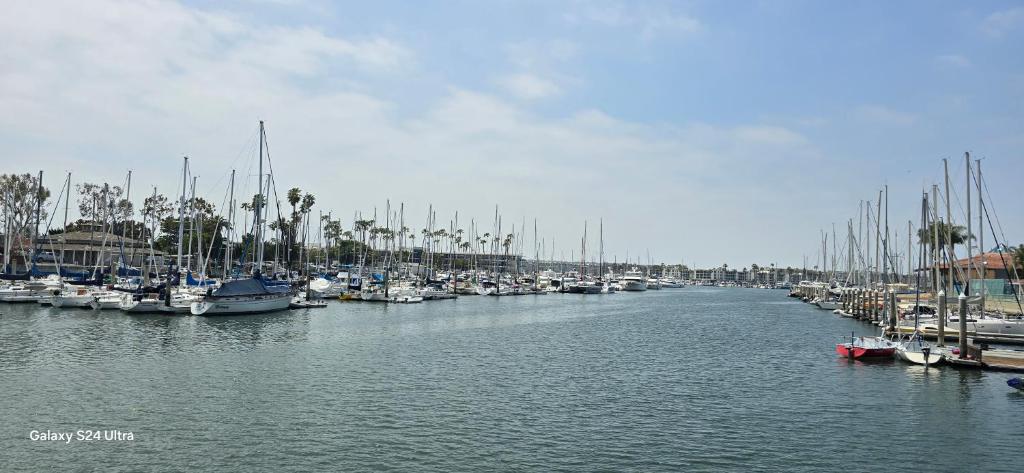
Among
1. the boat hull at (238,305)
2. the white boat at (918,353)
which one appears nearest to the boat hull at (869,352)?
the white boat at (918,353)

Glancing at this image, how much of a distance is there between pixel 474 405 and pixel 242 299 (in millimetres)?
48802

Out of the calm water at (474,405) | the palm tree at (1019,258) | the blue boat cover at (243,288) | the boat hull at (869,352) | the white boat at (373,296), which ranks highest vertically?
the palm tree at (1019,258)

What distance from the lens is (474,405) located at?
29.5 m

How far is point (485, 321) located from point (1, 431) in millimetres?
54162

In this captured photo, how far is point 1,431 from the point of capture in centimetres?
2280

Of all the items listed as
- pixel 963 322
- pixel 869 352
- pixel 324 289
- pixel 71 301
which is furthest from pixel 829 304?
pixel 71 301

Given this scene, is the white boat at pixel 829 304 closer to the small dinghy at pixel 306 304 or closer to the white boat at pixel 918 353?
the white boat at pixel 918 353

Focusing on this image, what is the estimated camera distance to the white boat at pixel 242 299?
221 ft

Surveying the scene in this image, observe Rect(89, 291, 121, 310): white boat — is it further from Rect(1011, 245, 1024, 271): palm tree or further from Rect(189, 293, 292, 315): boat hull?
Rect(1011, 245, 1024, 271): palm tree

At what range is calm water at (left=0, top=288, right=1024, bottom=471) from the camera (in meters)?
22.0

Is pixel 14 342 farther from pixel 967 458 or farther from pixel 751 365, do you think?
pixel 967 458

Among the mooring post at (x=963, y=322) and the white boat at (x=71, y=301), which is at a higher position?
the mooring post at (x=963, y=322)

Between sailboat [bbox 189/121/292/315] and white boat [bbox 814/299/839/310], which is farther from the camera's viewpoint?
white boat [bbox 814/299/839/310]

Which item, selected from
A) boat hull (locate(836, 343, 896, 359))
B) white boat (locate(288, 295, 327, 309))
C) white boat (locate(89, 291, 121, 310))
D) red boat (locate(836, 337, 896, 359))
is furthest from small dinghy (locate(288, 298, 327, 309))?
boat hull (locate(836, 343, 896, 359))
